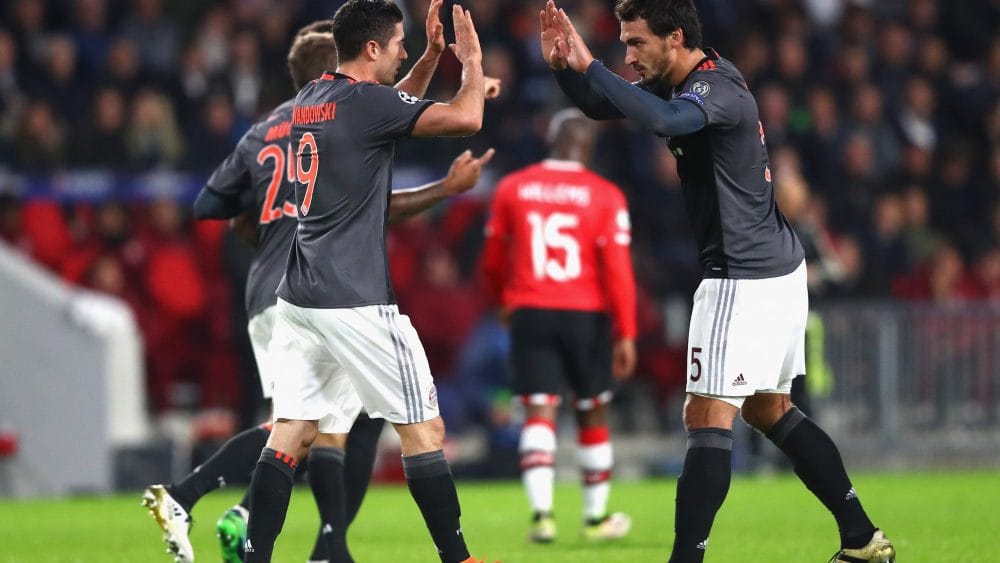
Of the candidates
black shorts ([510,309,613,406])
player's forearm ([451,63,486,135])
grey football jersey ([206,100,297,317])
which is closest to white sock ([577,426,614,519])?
black shorts ([510,309,613,406])

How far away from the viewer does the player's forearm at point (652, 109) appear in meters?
6.12

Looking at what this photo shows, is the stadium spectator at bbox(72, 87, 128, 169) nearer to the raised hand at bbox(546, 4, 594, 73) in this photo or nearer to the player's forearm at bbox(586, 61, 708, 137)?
the raised hand at bbox(546, 4, 594, 73)

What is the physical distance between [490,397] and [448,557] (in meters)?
9.30

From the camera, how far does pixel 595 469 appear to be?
966 centimetres

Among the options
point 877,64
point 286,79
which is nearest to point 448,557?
point 286,79

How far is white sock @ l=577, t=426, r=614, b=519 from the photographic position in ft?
31.5

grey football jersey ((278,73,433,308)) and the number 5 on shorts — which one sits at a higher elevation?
grey football jersey ((278,73,433,308))

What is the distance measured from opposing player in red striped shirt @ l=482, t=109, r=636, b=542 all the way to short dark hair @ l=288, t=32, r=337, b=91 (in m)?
2.60

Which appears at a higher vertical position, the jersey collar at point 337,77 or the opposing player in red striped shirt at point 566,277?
the jersey collar at point 337,77

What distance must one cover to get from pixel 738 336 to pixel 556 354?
379cm

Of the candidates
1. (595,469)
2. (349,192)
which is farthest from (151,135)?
(349,192)

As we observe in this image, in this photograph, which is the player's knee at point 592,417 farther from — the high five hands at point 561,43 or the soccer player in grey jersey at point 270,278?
the high five hands at point 561,43

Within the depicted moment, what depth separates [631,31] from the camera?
6469 millimetres

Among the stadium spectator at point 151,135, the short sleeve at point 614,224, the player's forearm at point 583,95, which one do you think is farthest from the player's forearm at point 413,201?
the stadium spectator at point 151,135
